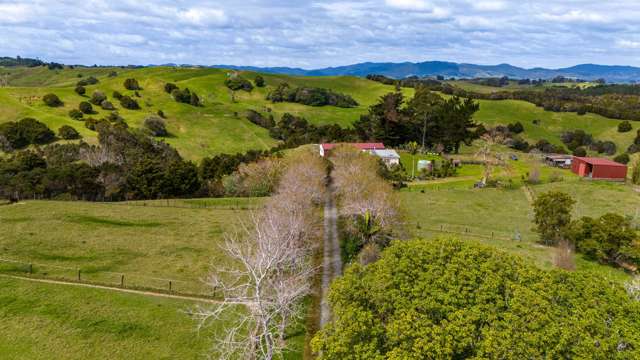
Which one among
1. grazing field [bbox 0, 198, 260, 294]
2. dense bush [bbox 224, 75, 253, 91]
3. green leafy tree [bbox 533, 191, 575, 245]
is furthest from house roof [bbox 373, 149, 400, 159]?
dense bush [bbox 224, 75, 253, 91]

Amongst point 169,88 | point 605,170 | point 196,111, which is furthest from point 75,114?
point 605,170

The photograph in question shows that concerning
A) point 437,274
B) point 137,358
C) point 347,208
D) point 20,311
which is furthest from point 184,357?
point 347,208

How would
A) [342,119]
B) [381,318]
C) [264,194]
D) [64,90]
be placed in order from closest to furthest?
1. [381,318]
2. [264,194]
3. [64,90]
4. [342,119]

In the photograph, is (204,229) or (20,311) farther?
(204,229)

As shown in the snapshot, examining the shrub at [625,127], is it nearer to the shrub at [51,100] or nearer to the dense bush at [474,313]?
the dense bush at [474,313]

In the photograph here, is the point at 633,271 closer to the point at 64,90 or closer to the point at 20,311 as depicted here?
the point at 20,311
